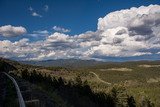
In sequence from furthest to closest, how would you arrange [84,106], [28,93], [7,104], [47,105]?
[84,106], [28,93], [47,105], [7,104]

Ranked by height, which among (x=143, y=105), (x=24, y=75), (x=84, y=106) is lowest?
(x=143, y=105)

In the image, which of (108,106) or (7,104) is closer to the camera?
(7,104)

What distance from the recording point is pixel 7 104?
14.5m

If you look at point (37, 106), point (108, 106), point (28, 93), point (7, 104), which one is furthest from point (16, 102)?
point (108, 106)

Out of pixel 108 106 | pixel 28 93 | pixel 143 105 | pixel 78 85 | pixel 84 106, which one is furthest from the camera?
pixel 143 105

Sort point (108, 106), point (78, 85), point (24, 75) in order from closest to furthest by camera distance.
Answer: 1. point (24, 75)
2. point (108, 106)
3. point (78, 85)

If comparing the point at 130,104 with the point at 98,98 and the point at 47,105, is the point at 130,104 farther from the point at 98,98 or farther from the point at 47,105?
the point at 47,105

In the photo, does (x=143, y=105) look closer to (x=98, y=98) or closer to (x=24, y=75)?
(x=98, y=98)

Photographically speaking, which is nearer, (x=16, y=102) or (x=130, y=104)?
(x=16, y=102)

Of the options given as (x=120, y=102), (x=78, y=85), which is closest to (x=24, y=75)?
(x=78, y=85)

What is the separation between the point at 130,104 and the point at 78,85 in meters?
16.4

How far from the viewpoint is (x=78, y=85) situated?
9094 cm

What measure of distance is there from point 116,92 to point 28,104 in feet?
286

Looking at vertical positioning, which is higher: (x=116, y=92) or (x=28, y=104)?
(x=28, y=104)
